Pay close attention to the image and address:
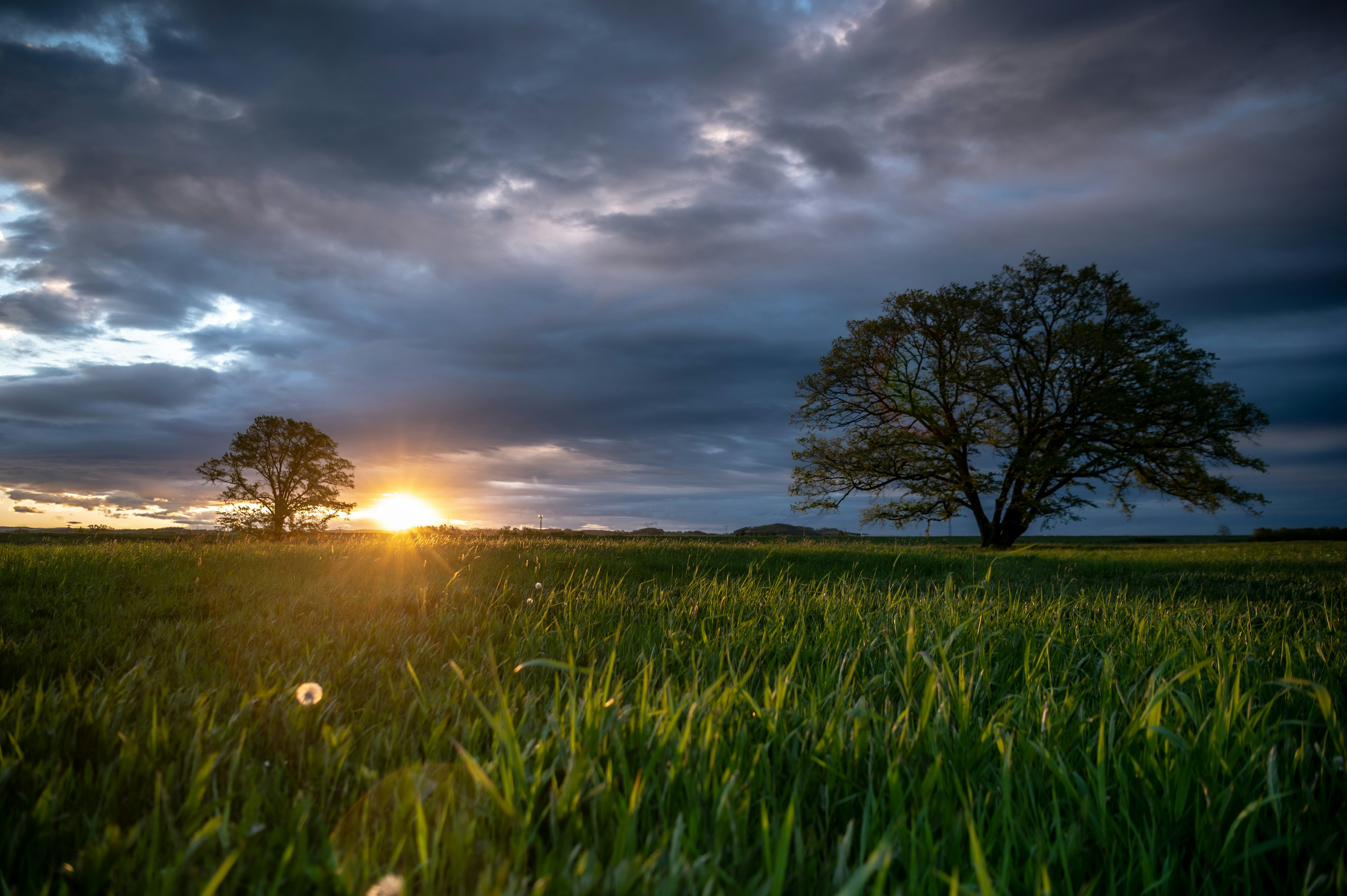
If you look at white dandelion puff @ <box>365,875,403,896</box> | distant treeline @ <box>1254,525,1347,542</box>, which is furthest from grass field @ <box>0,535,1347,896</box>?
distant treeline @ <box>1254,525,1347,542</box>

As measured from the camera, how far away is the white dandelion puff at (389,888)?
4.05 ft

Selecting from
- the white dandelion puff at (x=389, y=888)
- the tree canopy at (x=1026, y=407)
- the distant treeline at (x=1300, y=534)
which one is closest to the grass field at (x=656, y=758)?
the white dandelion puff at (x=389, y=888)

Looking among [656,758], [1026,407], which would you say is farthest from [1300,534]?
[656,758]

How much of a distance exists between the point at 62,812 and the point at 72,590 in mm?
5181

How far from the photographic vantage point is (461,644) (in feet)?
13.3

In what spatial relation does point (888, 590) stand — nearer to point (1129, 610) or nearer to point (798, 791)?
point (1129, 610)

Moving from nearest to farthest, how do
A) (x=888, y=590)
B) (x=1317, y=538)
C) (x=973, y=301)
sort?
(x=888, y=590), (x=973, y=301), (x=1317, y=538)

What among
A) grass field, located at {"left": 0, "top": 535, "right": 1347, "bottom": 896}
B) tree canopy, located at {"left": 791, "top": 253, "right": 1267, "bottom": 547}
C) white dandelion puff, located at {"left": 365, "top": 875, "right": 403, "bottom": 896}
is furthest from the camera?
tree canopy, located at {"left": 791, "top": 253, "right": 1267, "bottom": 547}

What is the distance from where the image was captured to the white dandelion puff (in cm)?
123

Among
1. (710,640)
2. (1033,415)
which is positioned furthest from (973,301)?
(710,640)

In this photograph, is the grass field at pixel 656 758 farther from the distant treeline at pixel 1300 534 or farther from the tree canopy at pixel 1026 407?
the distant treeline at pixel 1300 534

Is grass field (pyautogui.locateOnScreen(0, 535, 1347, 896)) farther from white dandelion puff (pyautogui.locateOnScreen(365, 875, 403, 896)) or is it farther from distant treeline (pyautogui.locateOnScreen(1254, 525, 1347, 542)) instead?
distant treeline (pyautogui.locateOnScreen(1254, 525, 1347, 542))

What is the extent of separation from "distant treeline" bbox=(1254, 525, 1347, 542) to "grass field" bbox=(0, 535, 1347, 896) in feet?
165

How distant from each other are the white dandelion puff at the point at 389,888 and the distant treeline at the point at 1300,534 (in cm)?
5342
